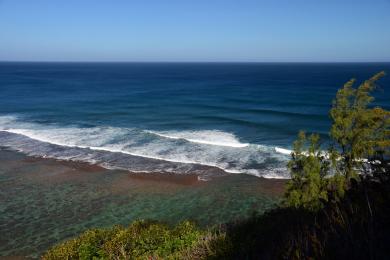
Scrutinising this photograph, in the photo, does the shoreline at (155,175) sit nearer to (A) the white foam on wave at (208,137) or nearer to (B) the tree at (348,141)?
(A) the white foam on wave at (208,137)

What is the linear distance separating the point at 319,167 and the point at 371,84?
478 centimetres

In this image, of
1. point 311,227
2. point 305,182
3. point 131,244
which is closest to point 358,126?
point 305,182

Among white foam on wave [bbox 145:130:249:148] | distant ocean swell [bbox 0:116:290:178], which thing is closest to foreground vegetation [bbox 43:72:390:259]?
distant ocean swell [bbox 0:116:290:178]

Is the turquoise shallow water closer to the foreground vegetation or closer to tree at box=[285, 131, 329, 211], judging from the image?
the foreground vegetation

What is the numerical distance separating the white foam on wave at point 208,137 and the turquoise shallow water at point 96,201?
28.6 feet

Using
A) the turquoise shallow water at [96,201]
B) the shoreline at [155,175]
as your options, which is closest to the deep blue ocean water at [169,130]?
the shoreline at [155,175]

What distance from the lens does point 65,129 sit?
4116 cm

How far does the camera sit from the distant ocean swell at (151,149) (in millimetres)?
28172

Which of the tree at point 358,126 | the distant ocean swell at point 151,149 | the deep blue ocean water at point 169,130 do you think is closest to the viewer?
the tree at point 358,126

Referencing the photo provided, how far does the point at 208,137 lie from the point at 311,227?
1163 inches

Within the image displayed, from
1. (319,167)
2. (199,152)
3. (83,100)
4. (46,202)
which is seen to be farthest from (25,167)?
(83,100)

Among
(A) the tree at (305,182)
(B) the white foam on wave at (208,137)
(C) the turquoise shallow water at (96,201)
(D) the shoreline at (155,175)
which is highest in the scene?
(A) the tree at (305,182)

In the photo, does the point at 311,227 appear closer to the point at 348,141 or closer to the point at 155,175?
the point at 348,141

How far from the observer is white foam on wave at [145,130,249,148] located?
34641mm
